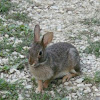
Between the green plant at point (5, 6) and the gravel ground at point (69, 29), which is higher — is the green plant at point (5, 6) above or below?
above

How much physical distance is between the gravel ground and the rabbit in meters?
0.17

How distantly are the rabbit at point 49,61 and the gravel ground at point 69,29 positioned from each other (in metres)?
0.17

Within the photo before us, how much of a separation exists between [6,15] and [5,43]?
1485 millimetres

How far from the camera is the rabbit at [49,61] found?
4953 millimetres

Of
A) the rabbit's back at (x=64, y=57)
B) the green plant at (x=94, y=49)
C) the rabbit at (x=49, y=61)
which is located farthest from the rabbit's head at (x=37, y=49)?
the green plant at (x=94, y=49)

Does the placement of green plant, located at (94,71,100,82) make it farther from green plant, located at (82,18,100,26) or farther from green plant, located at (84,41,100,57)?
green plant, located at (82,18,100,26)

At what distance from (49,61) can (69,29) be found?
2288 mm

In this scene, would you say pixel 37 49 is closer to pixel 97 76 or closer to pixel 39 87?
pixel 39 87

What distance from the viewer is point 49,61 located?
5.32 metres

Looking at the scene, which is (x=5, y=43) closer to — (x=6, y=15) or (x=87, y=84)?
(x=6, y=15)

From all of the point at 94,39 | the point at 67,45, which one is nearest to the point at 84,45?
the point at 94,39

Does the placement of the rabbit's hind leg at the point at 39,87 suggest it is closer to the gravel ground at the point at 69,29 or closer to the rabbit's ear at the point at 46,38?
the gravel ground at the point at 69,29

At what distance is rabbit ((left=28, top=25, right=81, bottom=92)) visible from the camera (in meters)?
4.95

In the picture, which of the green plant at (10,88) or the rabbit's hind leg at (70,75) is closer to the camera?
the green plant at (10,88)
